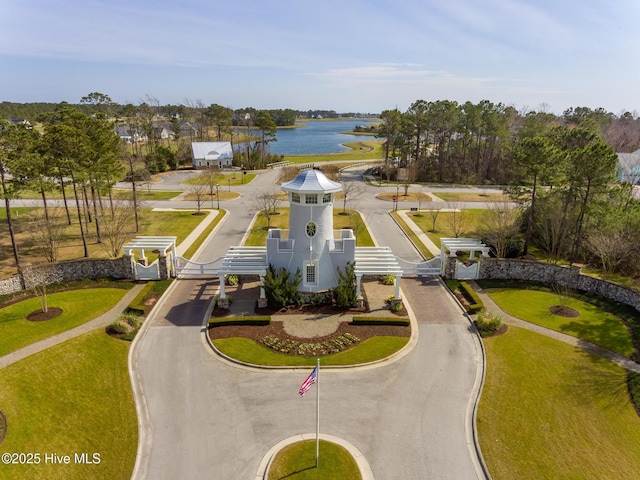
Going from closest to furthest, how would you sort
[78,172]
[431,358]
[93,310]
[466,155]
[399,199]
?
[431,358] < [93,310] < [78,172] < [399,199] < [466,155]

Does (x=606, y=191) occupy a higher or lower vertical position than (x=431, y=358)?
higher

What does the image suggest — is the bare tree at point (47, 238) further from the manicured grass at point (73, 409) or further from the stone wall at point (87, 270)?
the manicured grass at point (73, 409)

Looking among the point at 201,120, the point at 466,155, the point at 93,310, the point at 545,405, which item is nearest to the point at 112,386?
the point at 93,310

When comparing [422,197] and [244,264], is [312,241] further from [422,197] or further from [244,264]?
[422,197]

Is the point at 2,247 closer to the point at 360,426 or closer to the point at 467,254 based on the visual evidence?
the point at 360,426

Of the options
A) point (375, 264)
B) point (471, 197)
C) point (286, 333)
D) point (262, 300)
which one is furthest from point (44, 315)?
point (471, 197)

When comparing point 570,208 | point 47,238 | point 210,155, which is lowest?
point 47,238
